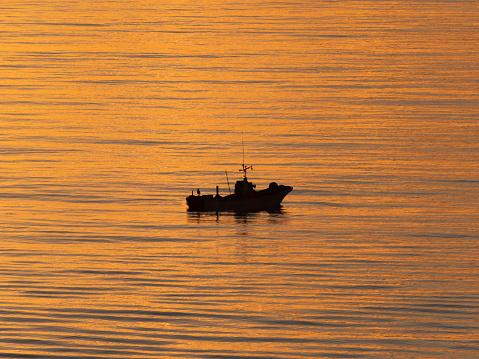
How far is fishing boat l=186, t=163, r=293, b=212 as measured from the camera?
5934 cm

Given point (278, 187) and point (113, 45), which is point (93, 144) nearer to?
point (278, 187)

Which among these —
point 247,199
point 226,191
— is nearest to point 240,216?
point 247,199

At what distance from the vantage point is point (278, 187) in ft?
197

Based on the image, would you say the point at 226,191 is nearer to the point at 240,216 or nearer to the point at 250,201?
the point at 250,201

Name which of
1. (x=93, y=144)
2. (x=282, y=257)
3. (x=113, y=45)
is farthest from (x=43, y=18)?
(x=282, y=257)

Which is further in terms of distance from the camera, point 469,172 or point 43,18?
point 43,18

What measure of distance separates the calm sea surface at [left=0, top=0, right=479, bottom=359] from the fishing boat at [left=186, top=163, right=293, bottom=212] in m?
0.50

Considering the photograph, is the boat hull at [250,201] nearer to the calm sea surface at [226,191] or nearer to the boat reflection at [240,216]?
the boat reflection at [240,216]

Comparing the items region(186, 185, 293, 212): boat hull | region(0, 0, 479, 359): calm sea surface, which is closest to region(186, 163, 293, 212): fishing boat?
region(186, 185, 293, 212): boat hull

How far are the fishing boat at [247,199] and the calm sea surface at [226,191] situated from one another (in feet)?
1.63

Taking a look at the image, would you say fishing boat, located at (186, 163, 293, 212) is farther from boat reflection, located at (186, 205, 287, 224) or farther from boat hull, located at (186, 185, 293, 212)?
boat reflection, located at (186, 205, 287, 224)

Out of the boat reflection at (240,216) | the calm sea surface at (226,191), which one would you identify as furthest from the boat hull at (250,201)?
the calm sea surface at (226,191)

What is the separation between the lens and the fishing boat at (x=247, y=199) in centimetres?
5934

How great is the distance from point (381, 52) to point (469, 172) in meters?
54.0
